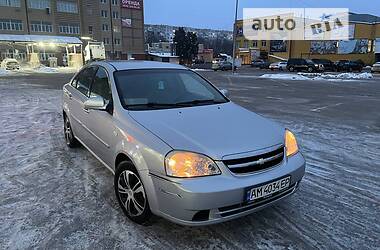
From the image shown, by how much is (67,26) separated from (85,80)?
7322cm

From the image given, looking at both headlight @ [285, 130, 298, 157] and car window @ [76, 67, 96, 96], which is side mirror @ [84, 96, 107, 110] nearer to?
car window @ [76, 67, 96, 96]

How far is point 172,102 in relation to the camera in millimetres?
3865

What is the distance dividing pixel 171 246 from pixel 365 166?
3.43 meters

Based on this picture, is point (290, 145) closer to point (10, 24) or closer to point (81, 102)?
point (81, 102)

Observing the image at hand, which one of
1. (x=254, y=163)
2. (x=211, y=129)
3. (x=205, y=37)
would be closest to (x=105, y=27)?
(x=205, y=37)

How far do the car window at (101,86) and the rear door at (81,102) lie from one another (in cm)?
19

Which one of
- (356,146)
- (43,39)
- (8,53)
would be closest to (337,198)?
(356,146)

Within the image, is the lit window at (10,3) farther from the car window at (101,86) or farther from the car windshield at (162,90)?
the car windshield at (162,90)

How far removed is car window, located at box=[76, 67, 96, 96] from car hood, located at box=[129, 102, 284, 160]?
1.59 m

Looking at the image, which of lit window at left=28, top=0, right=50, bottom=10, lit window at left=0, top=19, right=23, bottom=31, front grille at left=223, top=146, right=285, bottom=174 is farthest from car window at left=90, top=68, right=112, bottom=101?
lit window at left=28, top=0, right=50, bottom=10

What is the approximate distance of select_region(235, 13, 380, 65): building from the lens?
56.7 metres

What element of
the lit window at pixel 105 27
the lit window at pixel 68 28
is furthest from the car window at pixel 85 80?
the lit window at pixel 105 27

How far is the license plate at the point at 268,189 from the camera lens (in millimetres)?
2787

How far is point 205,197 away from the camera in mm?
2631
